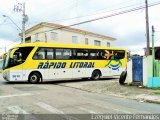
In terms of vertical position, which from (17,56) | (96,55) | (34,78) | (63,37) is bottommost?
(34,78)

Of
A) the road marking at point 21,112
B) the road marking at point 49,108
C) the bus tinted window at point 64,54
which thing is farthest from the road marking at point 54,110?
the bus tinted window at point 64,54

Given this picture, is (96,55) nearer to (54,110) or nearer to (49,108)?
(49,108)

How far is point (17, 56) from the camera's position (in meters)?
23.5

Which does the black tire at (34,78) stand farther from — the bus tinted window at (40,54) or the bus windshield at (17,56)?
the bus windshield at (17,56)

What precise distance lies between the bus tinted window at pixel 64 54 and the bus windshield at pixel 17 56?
2445mm

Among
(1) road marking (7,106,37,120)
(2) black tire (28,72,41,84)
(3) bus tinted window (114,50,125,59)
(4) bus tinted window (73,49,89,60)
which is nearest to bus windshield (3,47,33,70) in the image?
(2) black tire (28,72,41,84)

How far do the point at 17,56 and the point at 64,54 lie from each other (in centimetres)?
403

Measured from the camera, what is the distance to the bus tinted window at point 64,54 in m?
24.9

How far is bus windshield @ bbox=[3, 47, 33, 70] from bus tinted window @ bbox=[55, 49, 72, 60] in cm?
244

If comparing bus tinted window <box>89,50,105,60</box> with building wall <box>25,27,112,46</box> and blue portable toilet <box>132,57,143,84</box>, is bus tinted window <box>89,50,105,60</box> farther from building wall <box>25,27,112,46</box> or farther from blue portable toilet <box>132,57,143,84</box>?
building wall <box>25,27,112,46</box>

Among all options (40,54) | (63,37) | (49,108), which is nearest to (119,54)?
A: (40,54)

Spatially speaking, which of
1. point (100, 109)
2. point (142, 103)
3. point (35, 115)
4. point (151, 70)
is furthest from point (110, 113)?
point (151, 70)

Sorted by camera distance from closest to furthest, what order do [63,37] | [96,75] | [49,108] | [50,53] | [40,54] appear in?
[49,108]
[40,54]
[50,53]
[96,75]
[63,37]

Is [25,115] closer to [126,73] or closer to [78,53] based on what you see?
[126,73]
